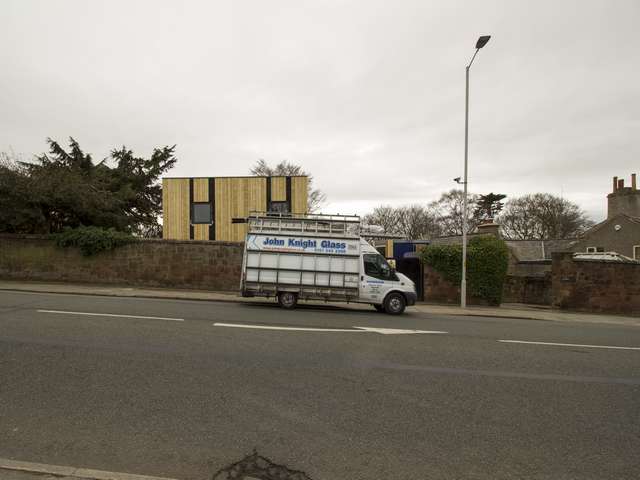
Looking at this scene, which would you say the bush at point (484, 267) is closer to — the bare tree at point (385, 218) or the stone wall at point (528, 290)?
the stone wall at point (528, 290)

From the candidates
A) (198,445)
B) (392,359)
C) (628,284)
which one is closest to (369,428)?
(198,445)

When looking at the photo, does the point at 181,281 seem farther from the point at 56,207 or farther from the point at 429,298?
the point at 429,298

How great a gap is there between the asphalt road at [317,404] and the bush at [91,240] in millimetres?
11723

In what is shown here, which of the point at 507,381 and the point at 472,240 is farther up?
the point at 472,240

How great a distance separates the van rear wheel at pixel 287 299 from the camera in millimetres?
13453

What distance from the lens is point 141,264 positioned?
19.2 meters

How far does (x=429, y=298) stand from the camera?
1889cm

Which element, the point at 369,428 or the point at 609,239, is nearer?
the point at 369,428

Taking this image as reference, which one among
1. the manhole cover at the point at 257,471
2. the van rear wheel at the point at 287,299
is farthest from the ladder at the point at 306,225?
the manhole cover at the point at 257,471

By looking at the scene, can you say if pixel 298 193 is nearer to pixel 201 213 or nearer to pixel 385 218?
pixel 201 213

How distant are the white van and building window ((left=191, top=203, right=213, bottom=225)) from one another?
1147cm

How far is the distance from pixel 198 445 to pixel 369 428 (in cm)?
169

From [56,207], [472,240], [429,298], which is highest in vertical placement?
[56,207]

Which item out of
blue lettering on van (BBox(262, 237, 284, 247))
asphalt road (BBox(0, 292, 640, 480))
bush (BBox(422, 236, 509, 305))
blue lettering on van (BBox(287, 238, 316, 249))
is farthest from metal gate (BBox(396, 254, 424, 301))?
asphalt road (BBox(0, 292, 640, 480))
